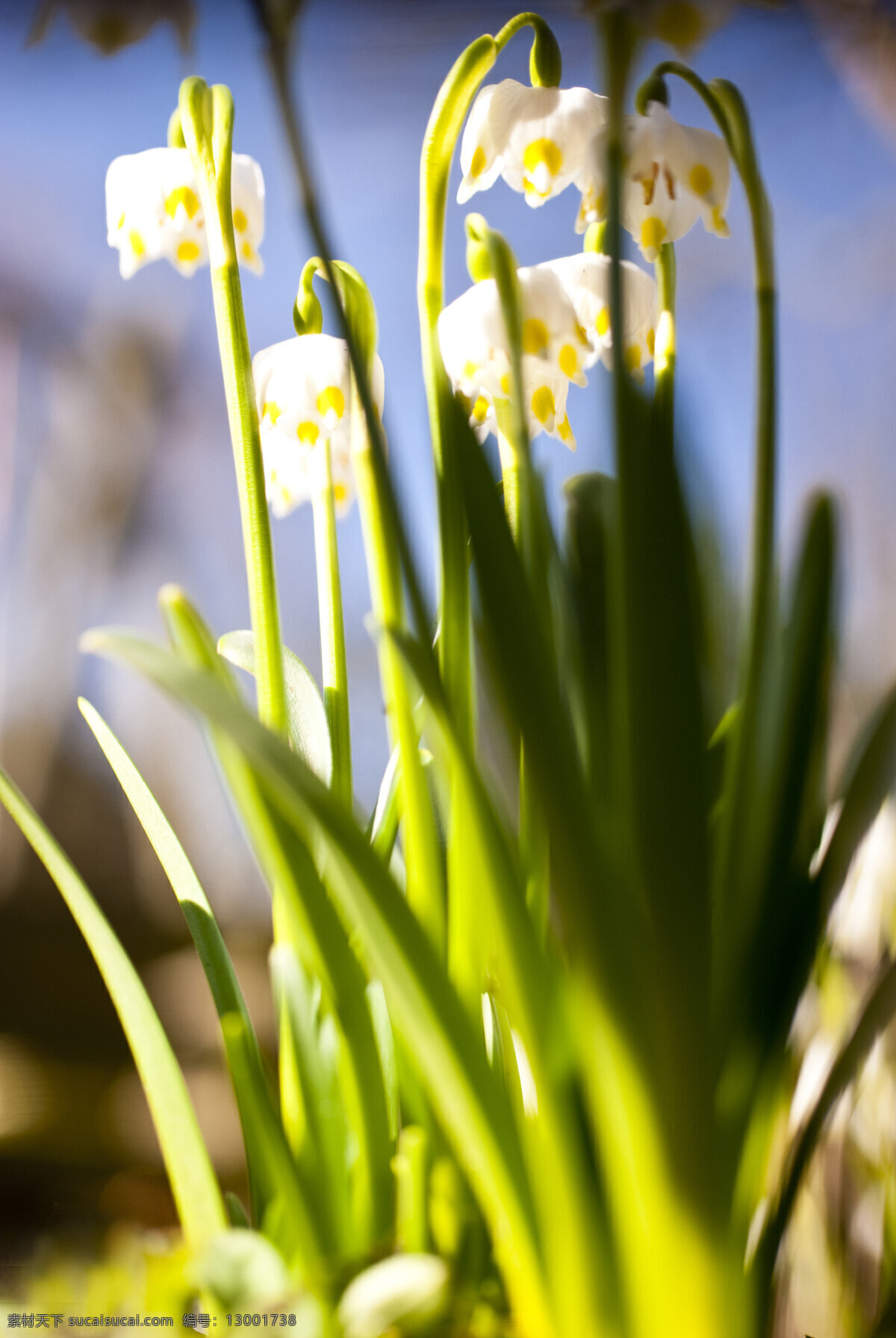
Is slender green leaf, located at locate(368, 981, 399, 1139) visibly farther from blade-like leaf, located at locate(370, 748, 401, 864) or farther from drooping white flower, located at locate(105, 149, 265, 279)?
drooping white flower, located at locate(105, 149, 265, 279)

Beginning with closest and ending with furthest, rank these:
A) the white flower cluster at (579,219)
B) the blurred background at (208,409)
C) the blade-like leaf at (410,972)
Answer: the blade-like leaf at (410,972), the white flower cluster at (579,219), the blurred background at (208,409)

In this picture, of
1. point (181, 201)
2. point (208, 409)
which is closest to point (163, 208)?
point (181, 201)

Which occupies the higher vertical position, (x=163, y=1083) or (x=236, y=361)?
(x=236, y=361)

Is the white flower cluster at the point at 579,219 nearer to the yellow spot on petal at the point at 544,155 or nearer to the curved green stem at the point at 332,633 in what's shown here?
the yellow spot on petal at the point at 544,155

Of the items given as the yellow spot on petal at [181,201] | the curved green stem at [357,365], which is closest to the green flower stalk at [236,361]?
the yellow spot on petal at [181,201]

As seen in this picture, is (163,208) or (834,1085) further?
(163,208)

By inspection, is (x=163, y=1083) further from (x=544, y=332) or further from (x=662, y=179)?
(x=662, y=179)

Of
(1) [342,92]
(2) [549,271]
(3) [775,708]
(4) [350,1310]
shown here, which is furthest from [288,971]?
(1) [342,92]
